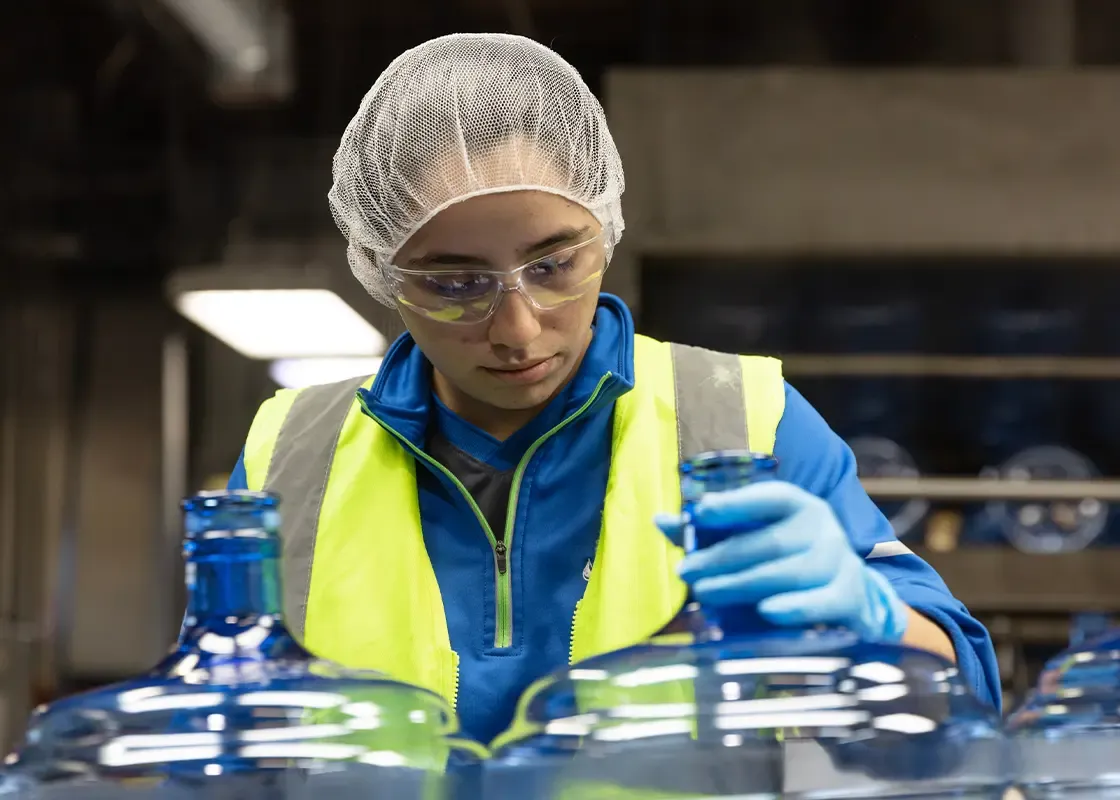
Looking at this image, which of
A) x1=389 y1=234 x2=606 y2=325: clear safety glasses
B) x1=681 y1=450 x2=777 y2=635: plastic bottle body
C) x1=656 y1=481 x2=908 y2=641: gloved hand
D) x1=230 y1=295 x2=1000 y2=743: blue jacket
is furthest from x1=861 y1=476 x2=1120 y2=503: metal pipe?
x1=681 y1=450 x2=777 y2=635: plastic bottle body

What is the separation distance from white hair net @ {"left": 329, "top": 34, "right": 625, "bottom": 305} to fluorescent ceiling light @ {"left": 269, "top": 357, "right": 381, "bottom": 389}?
7.84 feet

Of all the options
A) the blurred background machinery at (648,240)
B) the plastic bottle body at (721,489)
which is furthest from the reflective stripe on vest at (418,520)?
the blurred background machinery at (648,240)

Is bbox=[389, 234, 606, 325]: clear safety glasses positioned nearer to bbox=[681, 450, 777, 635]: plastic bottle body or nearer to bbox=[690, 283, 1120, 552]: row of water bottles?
bbox=[681, 450, 777, 635]: plastic bottle body

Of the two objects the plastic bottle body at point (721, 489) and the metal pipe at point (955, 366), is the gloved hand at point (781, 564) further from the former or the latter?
the metal pipe at point (955, 366)

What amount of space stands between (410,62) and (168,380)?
2804 millimetres

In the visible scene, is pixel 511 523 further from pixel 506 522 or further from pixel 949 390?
pixel 949 390

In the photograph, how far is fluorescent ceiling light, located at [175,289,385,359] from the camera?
11.7 feet

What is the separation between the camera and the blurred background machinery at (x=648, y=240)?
11.5 feet

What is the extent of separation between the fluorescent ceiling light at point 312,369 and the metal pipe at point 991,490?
1.47 meters

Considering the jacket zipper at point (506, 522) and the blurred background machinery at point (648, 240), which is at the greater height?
the blurred background machinery at point (648, 240)

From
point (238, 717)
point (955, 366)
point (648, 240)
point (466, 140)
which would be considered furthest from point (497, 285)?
point (955, 366)

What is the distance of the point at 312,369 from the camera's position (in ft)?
11.8

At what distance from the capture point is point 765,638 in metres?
0.49

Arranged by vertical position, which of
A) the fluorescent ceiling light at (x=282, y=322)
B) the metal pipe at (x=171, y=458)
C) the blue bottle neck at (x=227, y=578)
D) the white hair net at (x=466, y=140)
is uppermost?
the fluorescent ceiling light at (x=282, y=322)
